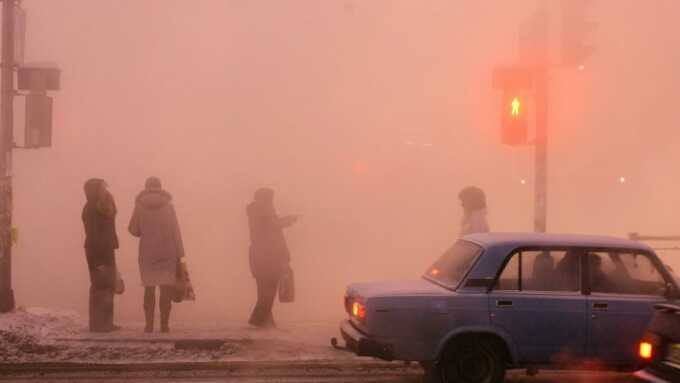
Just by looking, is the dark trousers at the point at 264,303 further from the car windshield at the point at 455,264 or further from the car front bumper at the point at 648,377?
the car front bumper at the point at 648,377

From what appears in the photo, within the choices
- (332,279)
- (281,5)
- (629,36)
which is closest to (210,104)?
(281,5)

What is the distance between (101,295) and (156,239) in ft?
3.06

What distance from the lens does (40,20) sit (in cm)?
4397

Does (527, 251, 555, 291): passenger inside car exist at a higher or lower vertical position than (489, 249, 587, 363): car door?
higher

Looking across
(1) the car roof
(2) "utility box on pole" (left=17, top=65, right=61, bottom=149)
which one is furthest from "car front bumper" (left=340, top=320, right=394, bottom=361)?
(2) "utility box on pole" (left=17, top=65, right=61, bottom=149)

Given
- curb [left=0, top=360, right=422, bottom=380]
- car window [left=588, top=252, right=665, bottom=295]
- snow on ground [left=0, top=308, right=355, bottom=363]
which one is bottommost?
curb [left=0, top=360, right=422, bottom=380]

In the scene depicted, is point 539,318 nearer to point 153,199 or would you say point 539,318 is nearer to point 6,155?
point 153,199

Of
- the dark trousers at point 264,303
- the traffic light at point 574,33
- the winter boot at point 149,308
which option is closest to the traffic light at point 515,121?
the traffic light at point 574,33

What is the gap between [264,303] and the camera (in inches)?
444

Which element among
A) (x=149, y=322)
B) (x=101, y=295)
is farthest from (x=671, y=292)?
(x=101, y=295)

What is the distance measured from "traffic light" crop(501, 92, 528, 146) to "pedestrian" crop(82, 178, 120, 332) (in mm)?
5137

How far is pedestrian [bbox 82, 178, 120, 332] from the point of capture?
10734 mm

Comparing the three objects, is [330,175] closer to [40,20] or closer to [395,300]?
[40,20]

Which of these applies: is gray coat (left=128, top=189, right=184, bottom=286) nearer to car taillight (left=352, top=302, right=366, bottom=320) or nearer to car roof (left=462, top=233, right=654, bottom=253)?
car taillight (left=352, top=302, right=366, bottom=320)
